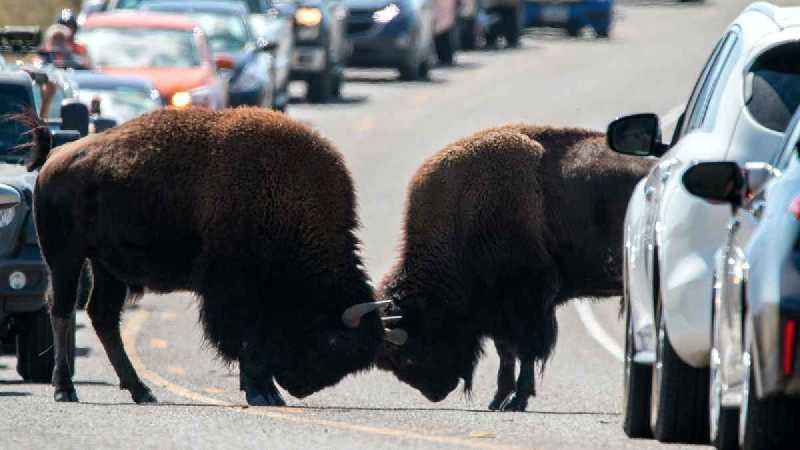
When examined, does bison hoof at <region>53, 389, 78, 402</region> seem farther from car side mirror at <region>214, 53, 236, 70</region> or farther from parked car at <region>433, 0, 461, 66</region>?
parked car at <region>433, 0, 461, 66</region>

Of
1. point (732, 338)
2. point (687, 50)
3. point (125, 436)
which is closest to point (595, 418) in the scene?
point (125, 436)

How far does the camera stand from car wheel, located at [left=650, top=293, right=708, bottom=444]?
8.84 m

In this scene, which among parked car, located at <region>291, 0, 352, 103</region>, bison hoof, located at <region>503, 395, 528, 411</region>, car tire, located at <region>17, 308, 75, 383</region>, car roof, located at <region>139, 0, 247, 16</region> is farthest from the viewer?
parked car, located at <region>291, 0, 352, 103</region>

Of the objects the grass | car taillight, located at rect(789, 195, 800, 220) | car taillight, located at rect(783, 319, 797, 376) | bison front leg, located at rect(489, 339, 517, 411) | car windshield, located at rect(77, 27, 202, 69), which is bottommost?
the grass

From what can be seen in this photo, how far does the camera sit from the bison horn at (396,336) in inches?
551

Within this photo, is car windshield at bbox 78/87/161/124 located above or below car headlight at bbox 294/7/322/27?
above

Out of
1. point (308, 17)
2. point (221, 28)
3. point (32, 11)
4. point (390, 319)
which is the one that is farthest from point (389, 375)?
point (32, 11)

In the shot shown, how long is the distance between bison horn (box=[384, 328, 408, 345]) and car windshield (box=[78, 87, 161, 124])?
8139mm

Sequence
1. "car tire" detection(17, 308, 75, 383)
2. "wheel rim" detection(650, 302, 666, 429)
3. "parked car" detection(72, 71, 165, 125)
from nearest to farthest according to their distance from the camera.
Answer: "wheel rim" detection(650, 302, 666, 429) < "car tire" detection(17, 308, 75, 383) < "parked car" detection(72, 71, 165, 125)

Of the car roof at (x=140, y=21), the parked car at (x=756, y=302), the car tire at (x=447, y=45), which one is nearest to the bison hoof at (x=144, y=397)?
the parked car at (x=756, y=302)

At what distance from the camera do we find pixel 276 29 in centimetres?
3070

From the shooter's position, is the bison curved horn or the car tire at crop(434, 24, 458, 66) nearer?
the bison curved horn

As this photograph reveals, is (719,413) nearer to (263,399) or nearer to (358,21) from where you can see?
(263,399)

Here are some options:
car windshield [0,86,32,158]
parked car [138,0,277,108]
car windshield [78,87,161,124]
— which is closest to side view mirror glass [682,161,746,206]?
car windshield [0,86,32,158]
